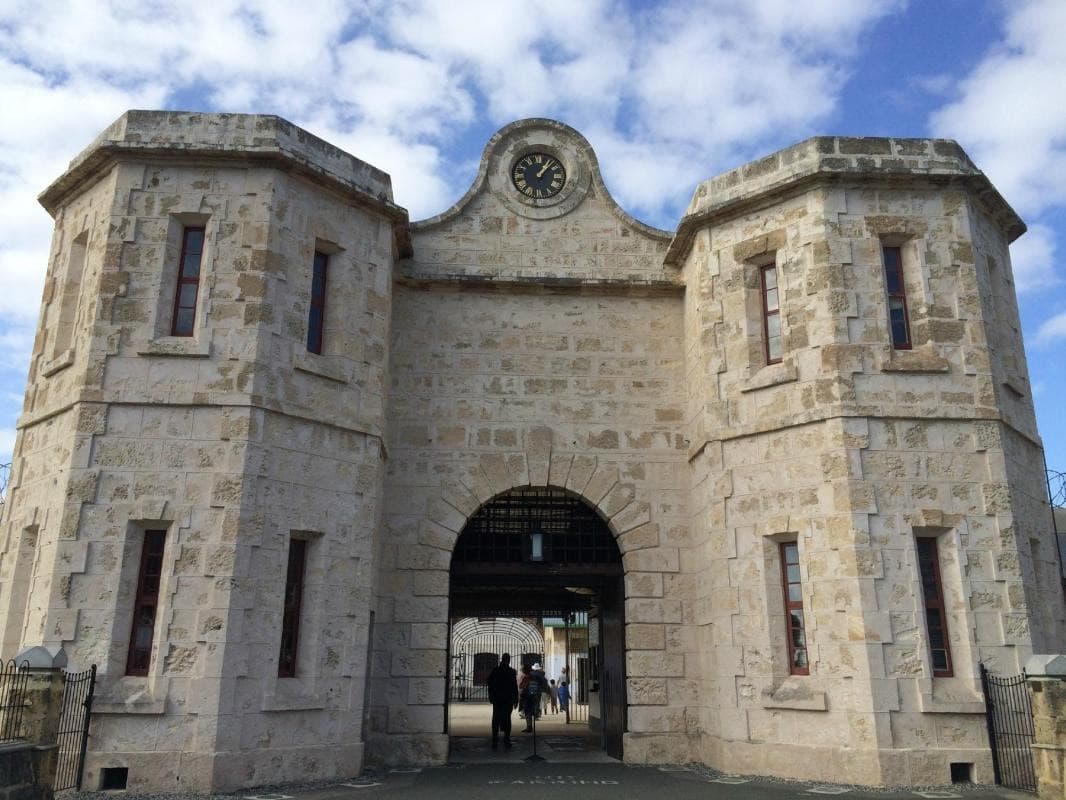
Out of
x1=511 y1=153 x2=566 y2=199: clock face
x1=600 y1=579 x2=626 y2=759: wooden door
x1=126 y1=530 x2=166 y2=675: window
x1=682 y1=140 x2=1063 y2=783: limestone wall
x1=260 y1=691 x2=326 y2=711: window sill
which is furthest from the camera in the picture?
x1=511 y1=153 x2=566 y2=199: clock face

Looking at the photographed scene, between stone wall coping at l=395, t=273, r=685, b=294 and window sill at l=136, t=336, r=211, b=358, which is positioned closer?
window sill at l=136, t=336, r=211, b=358

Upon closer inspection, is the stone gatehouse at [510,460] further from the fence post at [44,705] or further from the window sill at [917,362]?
the fence post at [44,705]

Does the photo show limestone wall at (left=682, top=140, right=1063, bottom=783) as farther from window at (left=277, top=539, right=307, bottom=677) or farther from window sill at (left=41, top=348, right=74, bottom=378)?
window sill at (left=41, top=348, right=74, bottom=378)

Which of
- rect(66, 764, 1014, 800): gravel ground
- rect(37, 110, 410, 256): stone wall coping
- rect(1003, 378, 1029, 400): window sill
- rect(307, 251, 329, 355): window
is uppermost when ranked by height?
rect(37, 110, 410, 256): stone wall coping

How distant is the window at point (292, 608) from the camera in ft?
30.9

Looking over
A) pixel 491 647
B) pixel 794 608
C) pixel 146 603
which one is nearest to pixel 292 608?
pixel 146 603

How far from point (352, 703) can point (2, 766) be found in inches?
154

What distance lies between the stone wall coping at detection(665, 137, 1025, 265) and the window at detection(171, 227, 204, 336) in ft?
21.4

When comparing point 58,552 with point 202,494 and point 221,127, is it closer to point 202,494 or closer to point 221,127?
point 202,494

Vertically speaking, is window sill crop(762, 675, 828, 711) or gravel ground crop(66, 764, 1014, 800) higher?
window sill crop(762, 675, 828, 711)

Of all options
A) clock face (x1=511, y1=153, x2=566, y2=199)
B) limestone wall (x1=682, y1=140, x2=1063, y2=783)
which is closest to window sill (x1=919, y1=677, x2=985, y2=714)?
limestone wall (x1=682, y1=140, x2=1063, y2=783)

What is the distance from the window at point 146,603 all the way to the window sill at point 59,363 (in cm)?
227

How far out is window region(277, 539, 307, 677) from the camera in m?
9.41

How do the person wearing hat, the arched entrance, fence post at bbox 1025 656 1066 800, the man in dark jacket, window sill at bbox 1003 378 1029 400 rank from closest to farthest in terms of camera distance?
fence post at bbox 1025 656 1066 800 → window sill at bbox 1003 378 1029 400 → the arched entrance → the man in dark jacket → the person wearing hat
